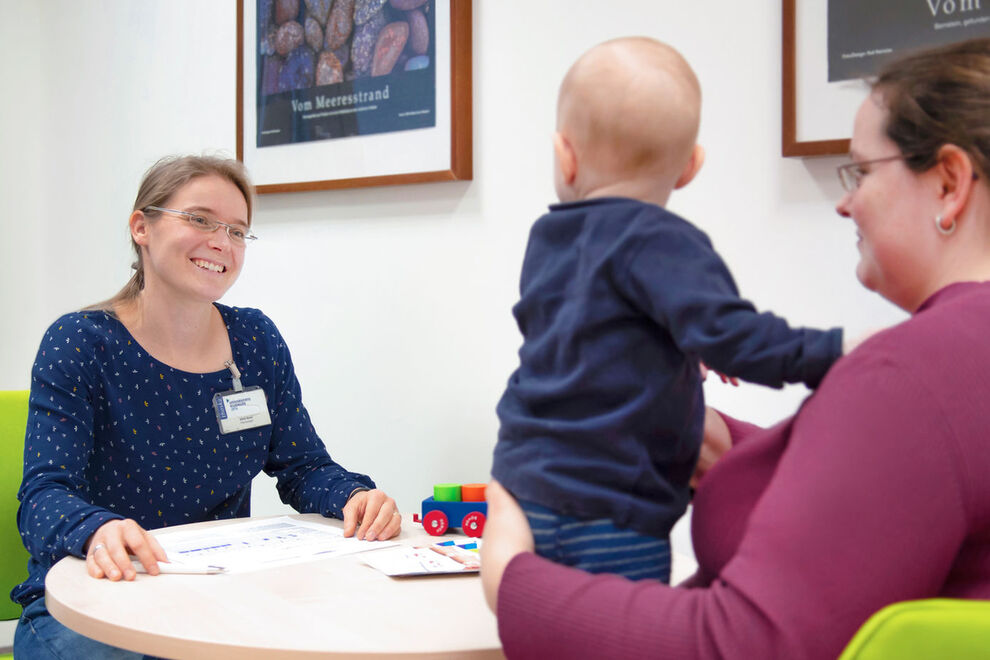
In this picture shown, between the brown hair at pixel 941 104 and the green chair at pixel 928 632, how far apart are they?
458 millimetres

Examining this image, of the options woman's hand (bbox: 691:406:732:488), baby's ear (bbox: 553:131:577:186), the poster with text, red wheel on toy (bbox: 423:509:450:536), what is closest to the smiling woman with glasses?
red wheel on toy (bbox: 423:509:450:536)

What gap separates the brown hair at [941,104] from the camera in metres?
0.90

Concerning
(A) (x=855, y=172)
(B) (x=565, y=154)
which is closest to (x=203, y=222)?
(B) (x=565, y=154)

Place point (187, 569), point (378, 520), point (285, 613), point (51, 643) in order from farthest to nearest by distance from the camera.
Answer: point (378, 520) < point (51, 643) < point (187, 569) < point (285, 613)

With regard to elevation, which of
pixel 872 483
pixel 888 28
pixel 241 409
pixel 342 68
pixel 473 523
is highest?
pixel 342 68

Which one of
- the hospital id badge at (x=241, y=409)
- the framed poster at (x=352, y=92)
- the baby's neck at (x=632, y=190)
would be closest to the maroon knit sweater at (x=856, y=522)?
the baby's neck at (x=632, y=190)

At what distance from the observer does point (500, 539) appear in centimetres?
A: 96

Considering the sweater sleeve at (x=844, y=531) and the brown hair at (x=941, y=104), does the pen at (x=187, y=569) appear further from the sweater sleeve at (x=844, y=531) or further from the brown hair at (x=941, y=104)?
the brown hair at (x=941, y=104)

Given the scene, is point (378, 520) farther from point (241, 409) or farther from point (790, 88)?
point (790, 88)

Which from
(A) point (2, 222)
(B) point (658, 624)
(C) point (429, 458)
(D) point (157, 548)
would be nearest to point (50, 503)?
(D) point (157, 548)

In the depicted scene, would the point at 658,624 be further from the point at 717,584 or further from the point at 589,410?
the point at 589,410

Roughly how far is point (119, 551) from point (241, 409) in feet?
2.07

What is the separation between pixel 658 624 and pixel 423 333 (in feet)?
5.65

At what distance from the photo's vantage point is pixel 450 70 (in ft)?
7.76
